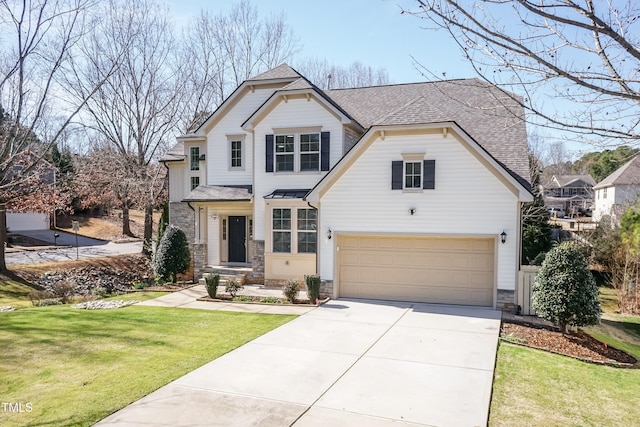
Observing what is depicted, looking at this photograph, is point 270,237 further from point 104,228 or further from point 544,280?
point 104,228

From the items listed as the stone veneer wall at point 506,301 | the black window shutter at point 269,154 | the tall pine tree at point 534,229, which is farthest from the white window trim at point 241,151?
the tall pine tree at point 534,229

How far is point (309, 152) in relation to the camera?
1625cm

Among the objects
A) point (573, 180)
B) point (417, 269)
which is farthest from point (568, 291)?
point (573, 180)

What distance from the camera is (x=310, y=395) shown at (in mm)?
6730

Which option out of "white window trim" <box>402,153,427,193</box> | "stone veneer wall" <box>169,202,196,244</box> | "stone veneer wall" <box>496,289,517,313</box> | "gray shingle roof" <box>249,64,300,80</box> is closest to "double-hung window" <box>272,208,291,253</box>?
"white window trim" <box>402,153,427,193</box>

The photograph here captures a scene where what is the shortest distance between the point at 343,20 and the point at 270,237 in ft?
33.7

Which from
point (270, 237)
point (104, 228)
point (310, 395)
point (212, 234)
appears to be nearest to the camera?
point (310, 395)

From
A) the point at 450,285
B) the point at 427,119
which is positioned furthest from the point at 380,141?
the point at 450,285

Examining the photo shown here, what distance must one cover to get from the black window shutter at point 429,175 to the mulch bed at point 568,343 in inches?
178

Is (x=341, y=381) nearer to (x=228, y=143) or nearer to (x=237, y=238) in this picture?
(x=237, y=238)

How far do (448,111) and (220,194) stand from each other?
369 inches

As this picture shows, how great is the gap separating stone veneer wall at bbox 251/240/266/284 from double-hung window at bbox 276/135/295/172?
296 centimetres

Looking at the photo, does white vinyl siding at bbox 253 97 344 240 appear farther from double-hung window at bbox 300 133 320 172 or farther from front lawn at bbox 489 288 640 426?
front lawn at bbox 489 288 640 426

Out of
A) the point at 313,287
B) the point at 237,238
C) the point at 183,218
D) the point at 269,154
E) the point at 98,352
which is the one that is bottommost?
the point at 98,352
